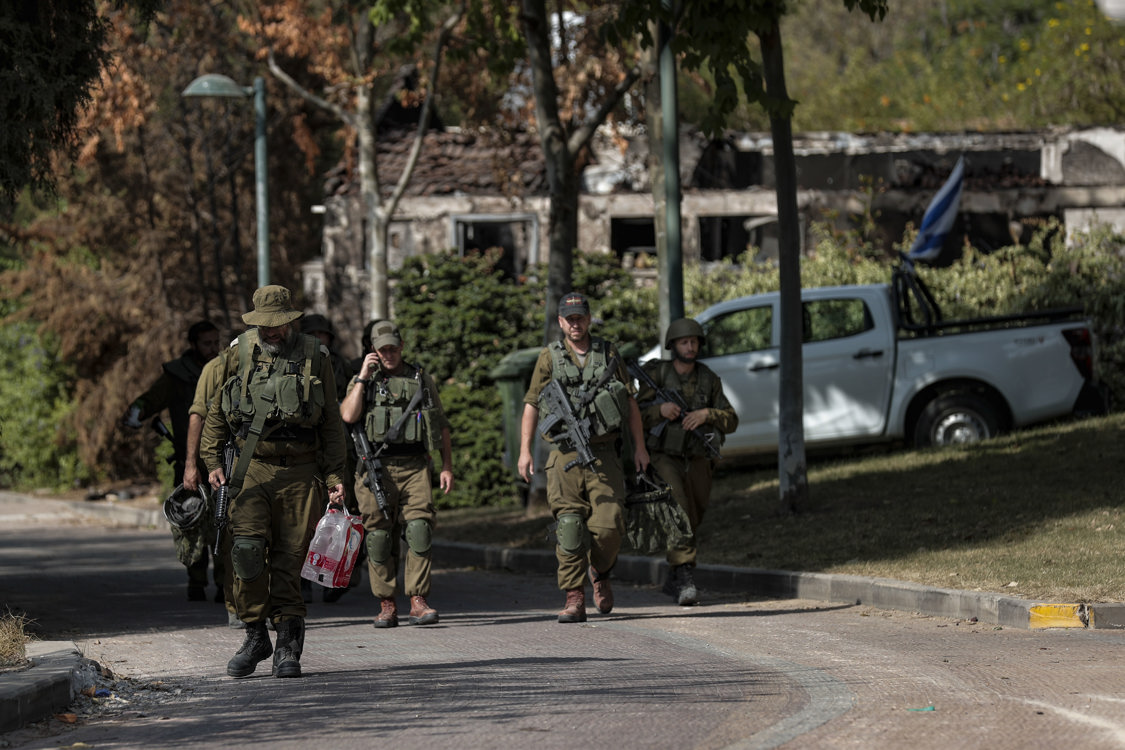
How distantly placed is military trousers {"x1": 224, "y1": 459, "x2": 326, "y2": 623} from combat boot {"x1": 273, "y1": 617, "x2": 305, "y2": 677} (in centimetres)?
5

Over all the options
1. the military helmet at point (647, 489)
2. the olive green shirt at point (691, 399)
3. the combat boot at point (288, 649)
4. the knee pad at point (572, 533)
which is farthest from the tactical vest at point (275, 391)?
the olive green shirt at point (691, 399)

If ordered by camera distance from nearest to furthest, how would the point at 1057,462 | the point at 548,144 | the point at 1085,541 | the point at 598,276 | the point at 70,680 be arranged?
the point at 70,680
the point at 1085,541
the point at 1057,462
the point at 548,144
the point at 598,276

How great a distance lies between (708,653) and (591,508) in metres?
1.64

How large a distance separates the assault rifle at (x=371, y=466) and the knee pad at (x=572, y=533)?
42.5 inches

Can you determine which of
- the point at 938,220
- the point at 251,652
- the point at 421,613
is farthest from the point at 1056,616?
the point at 938,220

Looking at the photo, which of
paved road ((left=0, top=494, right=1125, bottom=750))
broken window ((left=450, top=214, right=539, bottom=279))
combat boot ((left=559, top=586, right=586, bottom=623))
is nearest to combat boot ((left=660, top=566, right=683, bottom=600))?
paved road ((left=0, top=494, right=1125, bottom=750))

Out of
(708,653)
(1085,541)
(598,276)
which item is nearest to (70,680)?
(708,653)

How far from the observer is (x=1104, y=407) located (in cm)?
1527

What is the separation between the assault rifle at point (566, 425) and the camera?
30.1 feet

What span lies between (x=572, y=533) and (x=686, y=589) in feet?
3.94

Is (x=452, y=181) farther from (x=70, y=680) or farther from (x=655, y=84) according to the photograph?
(x=70, y=680)

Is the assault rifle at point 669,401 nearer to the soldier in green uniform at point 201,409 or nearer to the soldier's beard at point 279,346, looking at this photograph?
the soldier in green uniform at point 201,409

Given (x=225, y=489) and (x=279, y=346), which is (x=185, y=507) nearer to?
(x=225, y=489)

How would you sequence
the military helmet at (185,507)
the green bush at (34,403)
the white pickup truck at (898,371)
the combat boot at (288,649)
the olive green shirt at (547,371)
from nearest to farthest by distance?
1. the combat boot at (288,649)
2. the military helmet at (185,507)
3. the olive green shirt at (547,371)
4. the white pickup truck at (898,371)
5. the green bush at (34,403)
